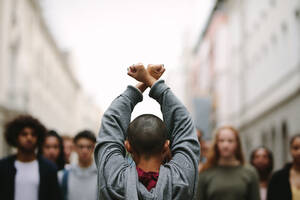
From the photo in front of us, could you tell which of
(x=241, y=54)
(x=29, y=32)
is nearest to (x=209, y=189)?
(x=241, y=54)

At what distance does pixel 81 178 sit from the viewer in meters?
6.15

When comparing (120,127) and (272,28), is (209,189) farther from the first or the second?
(272,28)

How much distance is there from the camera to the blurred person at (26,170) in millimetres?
5105

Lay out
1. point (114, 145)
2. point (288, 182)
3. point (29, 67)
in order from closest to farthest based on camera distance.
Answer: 1. point (114, 145)
2. point (288, 182)
3. point (29, 67)

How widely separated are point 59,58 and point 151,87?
54835 millimetres

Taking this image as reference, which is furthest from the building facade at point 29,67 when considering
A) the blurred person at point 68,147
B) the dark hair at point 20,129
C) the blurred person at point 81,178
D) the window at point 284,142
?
the dark hair at point 20,129

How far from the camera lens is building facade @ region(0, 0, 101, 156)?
1209 inches

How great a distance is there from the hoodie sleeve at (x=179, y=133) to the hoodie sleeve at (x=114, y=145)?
5.1 inches

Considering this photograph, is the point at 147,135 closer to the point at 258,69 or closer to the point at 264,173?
the point at 264,173

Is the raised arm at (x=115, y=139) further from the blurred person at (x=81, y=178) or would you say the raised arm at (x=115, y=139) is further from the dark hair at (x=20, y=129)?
the blurred person at (x=81, y=178)

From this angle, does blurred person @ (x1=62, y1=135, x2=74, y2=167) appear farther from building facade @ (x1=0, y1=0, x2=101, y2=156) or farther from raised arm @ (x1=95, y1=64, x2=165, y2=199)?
building facade @ (x1=0, y1=0, x2=101, y2=156)

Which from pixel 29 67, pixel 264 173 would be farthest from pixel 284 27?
pixel 29 67

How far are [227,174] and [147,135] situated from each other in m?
Result: 3.49

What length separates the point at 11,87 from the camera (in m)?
34.1
